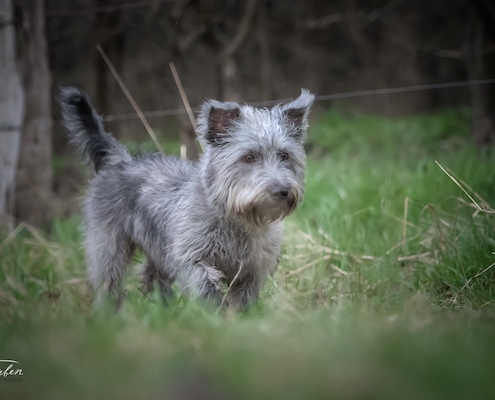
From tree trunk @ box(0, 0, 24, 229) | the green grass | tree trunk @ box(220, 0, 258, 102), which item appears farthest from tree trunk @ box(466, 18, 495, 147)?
tree trunk @ box(0, 0, 24, 229)

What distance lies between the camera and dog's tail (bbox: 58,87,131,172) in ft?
15.8

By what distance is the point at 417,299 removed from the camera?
10.3ft

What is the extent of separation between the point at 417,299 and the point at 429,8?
1390cm

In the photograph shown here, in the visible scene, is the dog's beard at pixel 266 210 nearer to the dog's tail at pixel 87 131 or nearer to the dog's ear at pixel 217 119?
the dog's ear at pixel 217 119

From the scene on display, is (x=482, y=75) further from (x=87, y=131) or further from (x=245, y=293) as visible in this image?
(x=245, y=293)

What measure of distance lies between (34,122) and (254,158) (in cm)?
387

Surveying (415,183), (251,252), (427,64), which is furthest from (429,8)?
(251,252)

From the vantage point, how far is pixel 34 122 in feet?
Result: 22.1

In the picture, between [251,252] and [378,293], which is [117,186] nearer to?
[251,252]

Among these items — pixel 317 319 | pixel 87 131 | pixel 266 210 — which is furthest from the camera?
pixel 87 131

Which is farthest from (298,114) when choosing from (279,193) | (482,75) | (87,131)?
(482,75)

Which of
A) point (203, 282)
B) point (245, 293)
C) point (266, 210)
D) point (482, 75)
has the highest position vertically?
point (482, 75)

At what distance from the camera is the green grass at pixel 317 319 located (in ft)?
6.38

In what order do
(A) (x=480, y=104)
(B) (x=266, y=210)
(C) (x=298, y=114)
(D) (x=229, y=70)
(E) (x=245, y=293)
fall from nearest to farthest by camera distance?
1. (B) (x=266, y=210)
2. (E) (x=245, y=293)
3. (C) (x=298, y=114)
4. (A) (x=480, y=104)
5. (D) (x=229, y=70)
